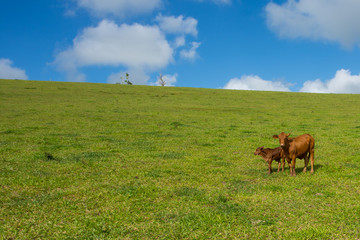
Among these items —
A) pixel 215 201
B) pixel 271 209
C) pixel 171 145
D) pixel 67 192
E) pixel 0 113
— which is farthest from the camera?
pixel 0 113

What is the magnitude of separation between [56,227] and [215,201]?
4.26 meters

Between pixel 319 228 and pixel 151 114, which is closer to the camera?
pixel 319 228

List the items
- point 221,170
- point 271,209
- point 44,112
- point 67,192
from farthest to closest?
point 44,112 < point 221,170 < point 67,192 < point 271,209

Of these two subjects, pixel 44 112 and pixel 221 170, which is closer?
pixel 221 170

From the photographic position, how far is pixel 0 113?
28594mm

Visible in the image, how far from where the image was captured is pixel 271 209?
761 centimetres

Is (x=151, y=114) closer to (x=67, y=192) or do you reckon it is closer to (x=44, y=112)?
(x=44, y=112)

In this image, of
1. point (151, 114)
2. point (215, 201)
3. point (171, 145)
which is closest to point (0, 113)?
point (151, 114)

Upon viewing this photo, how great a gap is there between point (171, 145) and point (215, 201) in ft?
29.5

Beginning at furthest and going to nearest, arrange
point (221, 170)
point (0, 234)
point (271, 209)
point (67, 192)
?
point (221, 170), point (67, 192), point (271, 209), point (0, 234)

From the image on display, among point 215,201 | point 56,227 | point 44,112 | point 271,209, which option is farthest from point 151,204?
point 44,112

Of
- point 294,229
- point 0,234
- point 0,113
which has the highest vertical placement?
point 0,113

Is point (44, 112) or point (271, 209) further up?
point (44, 112)

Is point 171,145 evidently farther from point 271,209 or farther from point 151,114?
point 151,114
